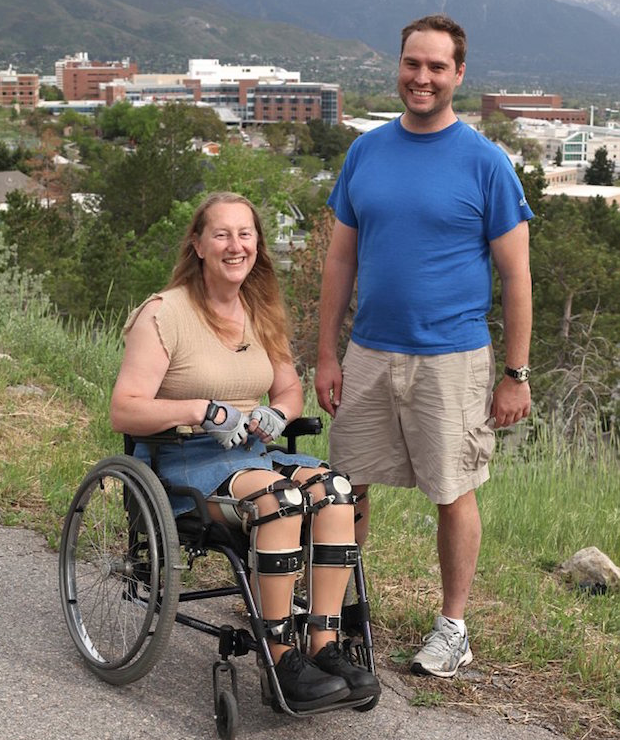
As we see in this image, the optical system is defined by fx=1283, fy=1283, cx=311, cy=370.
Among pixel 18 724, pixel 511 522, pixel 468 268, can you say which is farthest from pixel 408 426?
pixel 511 522

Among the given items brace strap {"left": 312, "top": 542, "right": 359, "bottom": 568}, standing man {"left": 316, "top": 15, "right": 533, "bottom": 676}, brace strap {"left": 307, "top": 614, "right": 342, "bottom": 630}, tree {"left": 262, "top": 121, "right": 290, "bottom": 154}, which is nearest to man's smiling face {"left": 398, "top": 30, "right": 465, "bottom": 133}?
standing man {"left": 316, "top": 15, "right": 533, "bottom": 676}

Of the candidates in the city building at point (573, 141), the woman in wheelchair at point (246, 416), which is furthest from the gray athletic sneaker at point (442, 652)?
the city building at point (573, 141)

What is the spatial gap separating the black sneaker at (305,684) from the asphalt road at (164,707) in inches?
6.2

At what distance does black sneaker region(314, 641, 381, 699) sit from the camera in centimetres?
294

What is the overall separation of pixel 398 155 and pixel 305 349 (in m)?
19.9

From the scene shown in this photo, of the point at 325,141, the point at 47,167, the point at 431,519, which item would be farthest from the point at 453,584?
the point at 325,141

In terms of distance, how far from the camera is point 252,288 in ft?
11.5

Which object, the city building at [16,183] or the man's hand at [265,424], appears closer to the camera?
the man's hand at [265,424]

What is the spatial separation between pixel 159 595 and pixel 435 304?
1.03m

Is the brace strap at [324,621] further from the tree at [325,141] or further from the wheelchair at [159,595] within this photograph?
the tree at [325,141]

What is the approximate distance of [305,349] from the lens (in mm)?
23297

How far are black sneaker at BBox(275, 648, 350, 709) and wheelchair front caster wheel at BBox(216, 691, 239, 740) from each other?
0.12 m

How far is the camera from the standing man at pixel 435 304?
333 cm

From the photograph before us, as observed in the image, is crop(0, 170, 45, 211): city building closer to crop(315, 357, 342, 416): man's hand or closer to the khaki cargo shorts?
crop(315, 357, 342, 416): man's hand
